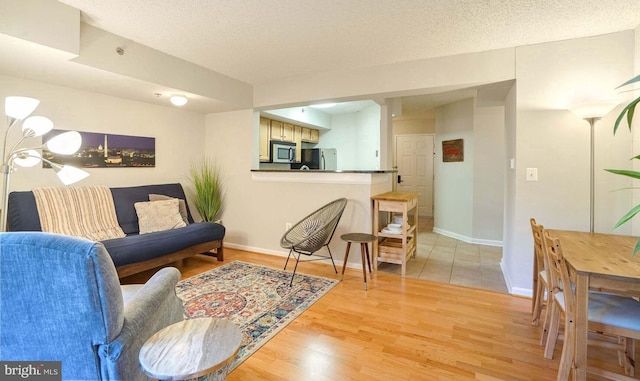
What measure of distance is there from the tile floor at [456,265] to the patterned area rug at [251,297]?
1.11m

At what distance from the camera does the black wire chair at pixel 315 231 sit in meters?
2.95

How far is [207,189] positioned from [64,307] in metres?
3.23

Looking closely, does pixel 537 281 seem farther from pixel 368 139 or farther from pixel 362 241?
pixel 368 139

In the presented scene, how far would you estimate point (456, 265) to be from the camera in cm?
359

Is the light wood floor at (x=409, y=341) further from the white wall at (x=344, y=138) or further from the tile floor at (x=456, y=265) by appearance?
the white wall at (x=344, y=138)

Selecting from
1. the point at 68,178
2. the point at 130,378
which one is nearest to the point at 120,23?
the point at 68,178

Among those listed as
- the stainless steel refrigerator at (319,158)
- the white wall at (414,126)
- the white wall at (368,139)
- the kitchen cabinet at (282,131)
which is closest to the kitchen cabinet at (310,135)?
the stainless steel refrigerator at (319,158)

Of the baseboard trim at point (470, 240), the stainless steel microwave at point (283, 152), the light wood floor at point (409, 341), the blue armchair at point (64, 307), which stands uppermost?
the stainless steel microwave at point (283, 152)

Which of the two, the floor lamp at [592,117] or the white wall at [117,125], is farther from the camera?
the white wall at [117,125]

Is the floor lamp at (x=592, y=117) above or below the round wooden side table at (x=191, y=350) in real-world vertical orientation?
above

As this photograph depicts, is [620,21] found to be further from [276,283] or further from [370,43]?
[276,283]

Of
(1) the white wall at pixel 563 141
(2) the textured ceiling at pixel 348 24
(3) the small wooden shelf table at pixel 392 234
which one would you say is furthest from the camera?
(3) the small wooden shelf table at pixel 392 234

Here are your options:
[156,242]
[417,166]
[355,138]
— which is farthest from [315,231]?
[417,166]

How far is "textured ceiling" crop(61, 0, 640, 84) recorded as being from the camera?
208 cm
